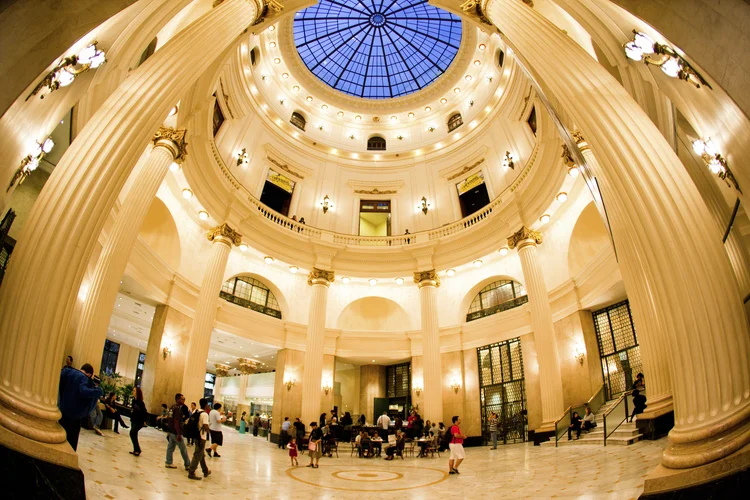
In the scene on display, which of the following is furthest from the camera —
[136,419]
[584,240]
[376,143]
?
[376,143]

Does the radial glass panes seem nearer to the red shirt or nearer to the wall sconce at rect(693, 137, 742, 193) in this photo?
the wall sconce at rect(693, 137, 742, 193)

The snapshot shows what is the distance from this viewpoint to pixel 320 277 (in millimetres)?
18125

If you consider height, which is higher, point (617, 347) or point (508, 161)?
point (508, 161)

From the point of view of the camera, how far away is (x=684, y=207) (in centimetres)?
436

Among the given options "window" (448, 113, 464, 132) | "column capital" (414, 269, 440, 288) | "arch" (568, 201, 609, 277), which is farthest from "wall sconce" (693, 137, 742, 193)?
"window" (448, 113, 464, 132)

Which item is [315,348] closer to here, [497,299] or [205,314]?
[205,314]

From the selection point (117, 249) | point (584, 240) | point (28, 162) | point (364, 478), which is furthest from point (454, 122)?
point (28, 162)

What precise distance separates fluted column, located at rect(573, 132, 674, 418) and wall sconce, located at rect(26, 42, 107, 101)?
9.33 m

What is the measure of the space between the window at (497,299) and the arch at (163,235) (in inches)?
515

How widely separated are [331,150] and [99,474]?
19.7 meters

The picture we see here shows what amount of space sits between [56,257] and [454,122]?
21703mm

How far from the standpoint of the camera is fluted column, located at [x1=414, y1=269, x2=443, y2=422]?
15.5 meters

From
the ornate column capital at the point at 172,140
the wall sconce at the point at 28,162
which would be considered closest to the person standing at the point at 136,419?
the wall sconce at the point at 28,162

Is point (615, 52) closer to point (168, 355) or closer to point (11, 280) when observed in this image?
point (11, 280)
